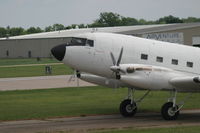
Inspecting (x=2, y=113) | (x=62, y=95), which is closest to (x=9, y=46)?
(x=62, y=95)

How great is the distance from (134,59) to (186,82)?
3011 millimetres

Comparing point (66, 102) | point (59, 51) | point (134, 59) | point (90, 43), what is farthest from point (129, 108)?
point (66, 102)

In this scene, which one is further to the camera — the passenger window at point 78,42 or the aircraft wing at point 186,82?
the passenger window at point 78,42

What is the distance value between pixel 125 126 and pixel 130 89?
4.27 m

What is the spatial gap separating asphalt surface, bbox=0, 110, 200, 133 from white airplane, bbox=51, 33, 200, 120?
3.63 feet

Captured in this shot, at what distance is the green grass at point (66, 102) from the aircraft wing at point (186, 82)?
528 cm

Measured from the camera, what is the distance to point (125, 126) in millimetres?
23781

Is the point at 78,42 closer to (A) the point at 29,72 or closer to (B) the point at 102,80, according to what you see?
(B) the point at 102,80

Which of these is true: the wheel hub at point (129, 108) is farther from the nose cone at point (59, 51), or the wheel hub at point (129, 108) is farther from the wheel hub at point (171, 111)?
the nose cone at point (59, 51)

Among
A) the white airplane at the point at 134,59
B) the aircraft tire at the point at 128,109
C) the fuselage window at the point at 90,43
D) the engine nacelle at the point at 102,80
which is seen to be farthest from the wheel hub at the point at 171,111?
the fuselage window at the point at 90,43

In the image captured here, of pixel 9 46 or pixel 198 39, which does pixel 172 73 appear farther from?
pixel 9 46

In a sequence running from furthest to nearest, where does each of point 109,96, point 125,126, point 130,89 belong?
point 109,96 < point 130,89 < point 125,126

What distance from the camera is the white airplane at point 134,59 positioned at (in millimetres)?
25438

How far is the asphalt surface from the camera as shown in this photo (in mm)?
23094
